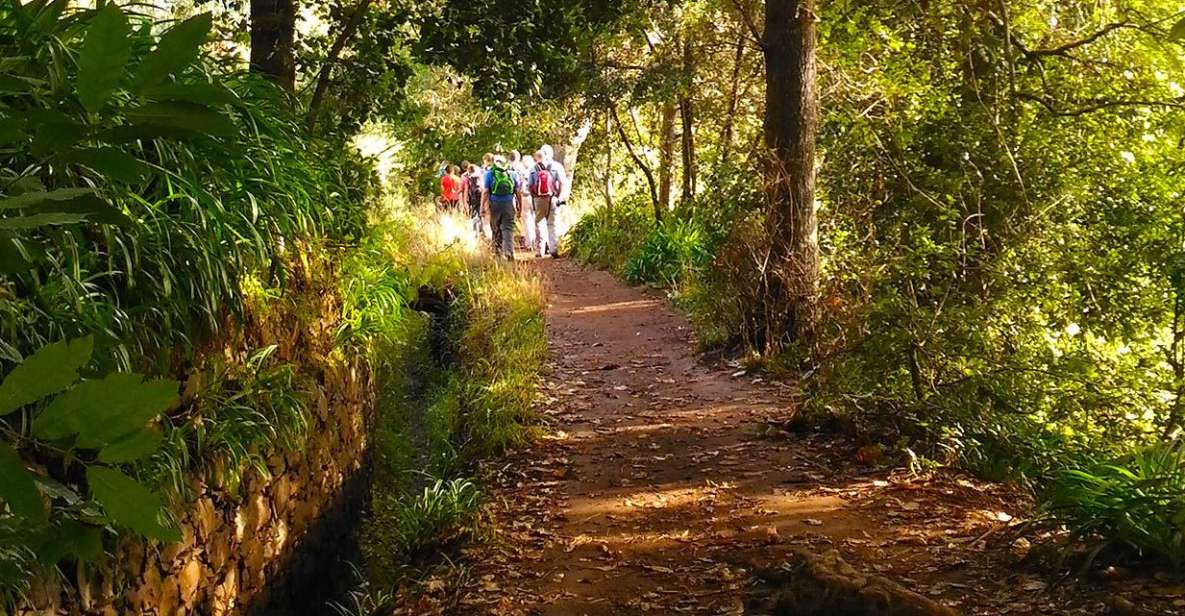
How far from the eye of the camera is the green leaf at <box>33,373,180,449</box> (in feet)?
2.41

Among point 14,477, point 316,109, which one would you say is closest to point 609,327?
point 316,109

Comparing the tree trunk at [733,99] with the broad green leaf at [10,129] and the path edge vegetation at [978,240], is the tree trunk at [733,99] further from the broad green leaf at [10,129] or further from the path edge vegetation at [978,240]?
the broad green leaf at [10,129]

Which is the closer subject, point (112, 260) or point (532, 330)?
point (112, 260)

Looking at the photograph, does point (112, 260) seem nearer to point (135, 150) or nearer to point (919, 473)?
point (135, 150)

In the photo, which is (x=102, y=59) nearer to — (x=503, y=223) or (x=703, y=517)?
(x=703, y=517)

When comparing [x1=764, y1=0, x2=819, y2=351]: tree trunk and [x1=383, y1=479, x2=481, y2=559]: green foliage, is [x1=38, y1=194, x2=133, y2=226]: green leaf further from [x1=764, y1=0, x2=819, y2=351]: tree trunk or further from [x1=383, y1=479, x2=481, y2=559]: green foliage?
[x1=764, y1=0, x2=819, y2=351]: tree trunk

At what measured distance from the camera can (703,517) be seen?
193 inches

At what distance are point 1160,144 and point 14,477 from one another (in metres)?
6.75

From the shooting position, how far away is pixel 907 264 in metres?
5.74

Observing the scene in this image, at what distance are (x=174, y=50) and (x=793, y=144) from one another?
6.60 metres

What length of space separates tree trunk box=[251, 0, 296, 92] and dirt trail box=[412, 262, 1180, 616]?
9.80 ft

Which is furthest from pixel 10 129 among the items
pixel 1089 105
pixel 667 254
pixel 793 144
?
pixel 667 254

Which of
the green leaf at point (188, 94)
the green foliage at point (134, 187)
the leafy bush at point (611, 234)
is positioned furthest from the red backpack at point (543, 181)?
the green leaf at point (188, 94)

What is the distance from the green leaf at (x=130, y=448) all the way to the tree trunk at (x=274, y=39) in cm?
559
